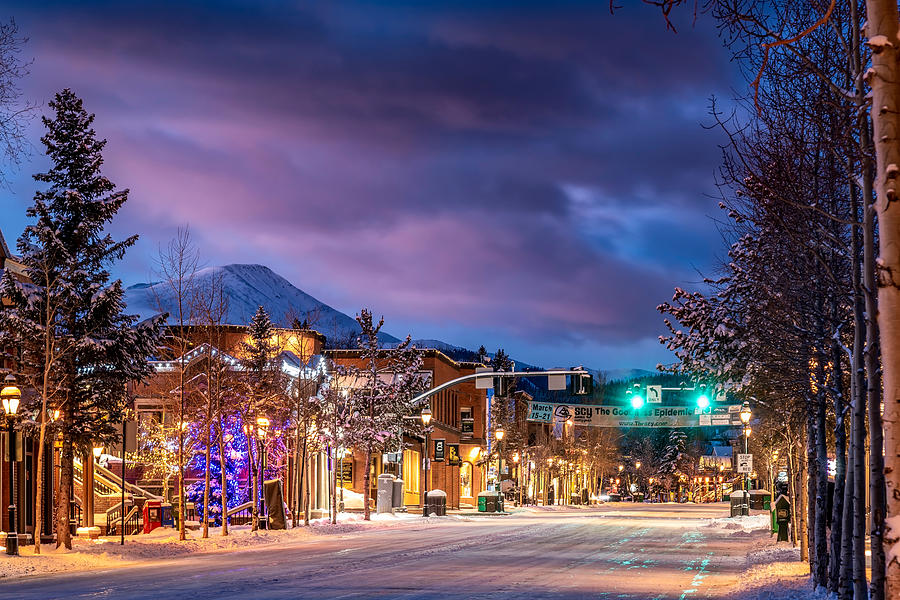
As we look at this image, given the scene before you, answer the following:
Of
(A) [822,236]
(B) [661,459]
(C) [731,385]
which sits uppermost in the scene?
(A) [822,236]

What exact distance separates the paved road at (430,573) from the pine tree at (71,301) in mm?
4755

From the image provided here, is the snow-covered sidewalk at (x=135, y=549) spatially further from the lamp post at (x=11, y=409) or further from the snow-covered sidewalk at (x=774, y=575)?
the snow-covered sidewalk at (x=774, y=575)

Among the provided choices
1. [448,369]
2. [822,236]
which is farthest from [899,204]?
[448,369]

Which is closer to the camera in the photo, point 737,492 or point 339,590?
point 339,590

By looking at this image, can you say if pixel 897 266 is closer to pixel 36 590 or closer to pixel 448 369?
pixel 36 590

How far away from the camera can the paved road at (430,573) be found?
18312mm

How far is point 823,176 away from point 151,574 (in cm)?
1421

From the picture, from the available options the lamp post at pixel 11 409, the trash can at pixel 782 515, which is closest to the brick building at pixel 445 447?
the trash can at pixel 782 515

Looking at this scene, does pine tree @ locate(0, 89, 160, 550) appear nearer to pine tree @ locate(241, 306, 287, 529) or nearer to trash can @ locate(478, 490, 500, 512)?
pine tree @ locate(241, 306, 287, 529)

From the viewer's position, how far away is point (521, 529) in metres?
45.6

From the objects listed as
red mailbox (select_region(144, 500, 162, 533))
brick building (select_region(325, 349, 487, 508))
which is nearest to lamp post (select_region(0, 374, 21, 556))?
red mailbox (select_region(144, 500, 162, 533))

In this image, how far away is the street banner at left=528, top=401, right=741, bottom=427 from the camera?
61.5 metres

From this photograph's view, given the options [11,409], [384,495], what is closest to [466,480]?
[384,495]

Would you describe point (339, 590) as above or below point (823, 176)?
below
